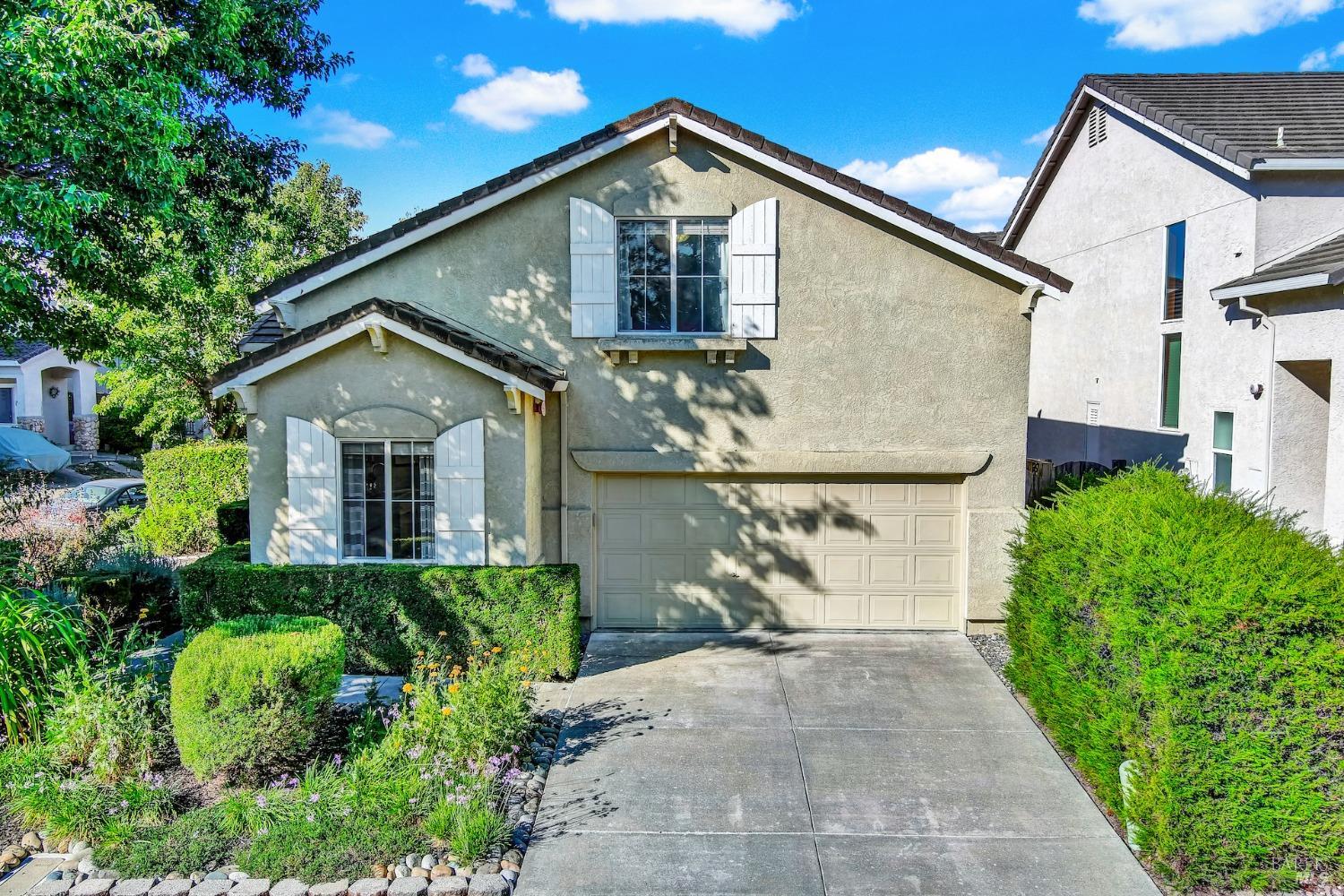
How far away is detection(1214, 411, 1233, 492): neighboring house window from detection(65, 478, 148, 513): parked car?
21000mm

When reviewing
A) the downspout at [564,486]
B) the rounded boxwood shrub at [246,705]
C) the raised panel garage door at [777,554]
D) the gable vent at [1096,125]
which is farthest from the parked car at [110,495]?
the gable vent at [1096,125]

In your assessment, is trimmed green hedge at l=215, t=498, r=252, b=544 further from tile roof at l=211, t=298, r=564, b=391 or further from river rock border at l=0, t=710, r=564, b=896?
river rock border at l=0, t=710, r=564, b=896

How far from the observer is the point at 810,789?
658cm

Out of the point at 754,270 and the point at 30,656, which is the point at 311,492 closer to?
the point at 30,656

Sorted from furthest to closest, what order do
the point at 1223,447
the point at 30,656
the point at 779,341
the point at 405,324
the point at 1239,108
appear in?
the point at 1239,108 < the point at 1223,447 < the point at 779,341 < the point at 405,324 < the point at 30,656

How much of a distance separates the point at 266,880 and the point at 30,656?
3.39 m

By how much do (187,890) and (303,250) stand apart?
20.7m

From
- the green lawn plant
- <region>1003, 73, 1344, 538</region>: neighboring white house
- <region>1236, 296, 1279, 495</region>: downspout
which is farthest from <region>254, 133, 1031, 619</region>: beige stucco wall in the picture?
the green lawn plant

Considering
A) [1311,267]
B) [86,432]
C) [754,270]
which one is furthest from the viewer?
[86,432]

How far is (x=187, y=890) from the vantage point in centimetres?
516

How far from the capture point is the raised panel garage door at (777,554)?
1057cm

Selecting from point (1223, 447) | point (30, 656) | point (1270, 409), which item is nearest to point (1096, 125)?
point (1223, 447)

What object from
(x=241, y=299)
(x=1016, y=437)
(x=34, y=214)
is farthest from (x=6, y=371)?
(x=1016, y=437)

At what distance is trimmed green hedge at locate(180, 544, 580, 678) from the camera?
28.6 ft
